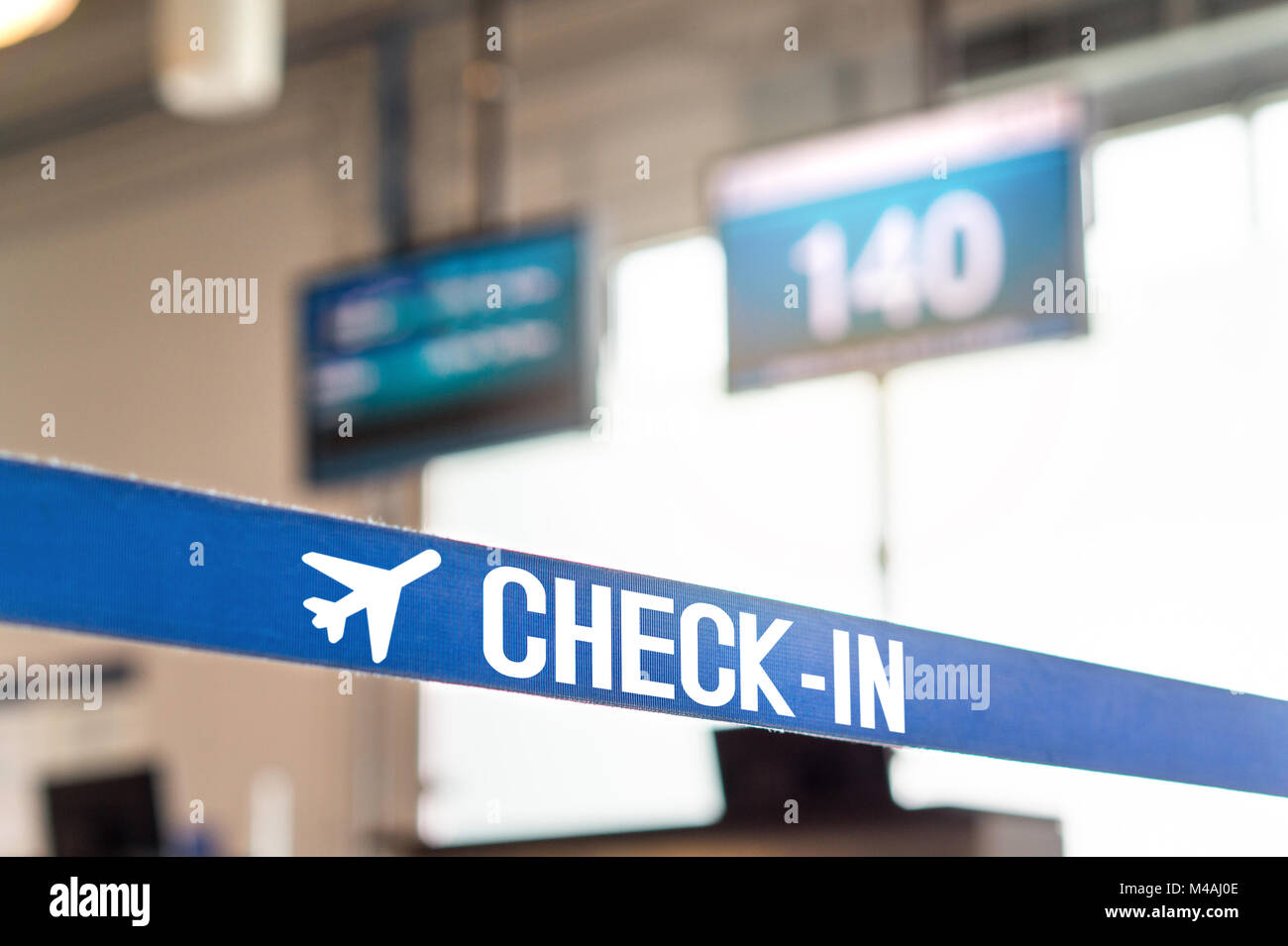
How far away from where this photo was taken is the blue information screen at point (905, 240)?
3668mm

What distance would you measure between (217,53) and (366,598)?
113 inches

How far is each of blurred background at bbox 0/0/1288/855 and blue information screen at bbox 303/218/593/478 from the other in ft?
0.05

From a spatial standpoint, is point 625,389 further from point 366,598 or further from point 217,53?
point 366,598

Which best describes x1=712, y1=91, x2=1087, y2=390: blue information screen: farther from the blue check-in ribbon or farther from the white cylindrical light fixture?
the blue check-in ribbon

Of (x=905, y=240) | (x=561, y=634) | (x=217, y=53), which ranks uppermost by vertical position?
(x=217, y=53)

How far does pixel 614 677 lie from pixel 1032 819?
2.54m

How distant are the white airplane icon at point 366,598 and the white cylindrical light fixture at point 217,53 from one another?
2848 millimetres

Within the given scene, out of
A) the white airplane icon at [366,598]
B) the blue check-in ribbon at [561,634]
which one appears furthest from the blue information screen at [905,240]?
the white airplane icon at [366,598]

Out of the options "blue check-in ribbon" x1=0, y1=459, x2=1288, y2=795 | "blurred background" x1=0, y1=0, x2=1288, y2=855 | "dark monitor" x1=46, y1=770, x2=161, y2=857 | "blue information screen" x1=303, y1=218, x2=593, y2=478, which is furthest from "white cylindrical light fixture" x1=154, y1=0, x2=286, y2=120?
"blue check-in ribbon" x1=0, y1=459, x2=1288, y2=795

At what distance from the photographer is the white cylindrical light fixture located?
3.57m

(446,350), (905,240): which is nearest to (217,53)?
(446,350)

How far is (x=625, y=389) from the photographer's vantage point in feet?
20.3
